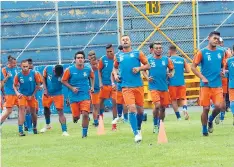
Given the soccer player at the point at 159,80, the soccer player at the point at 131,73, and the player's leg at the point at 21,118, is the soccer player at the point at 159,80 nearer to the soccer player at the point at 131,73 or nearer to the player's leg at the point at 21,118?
the soccer player at the point at 131,73

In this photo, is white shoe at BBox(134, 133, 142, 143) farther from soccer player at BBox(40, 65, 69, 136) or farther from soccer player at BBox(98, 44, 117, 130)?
soccer player at BBox(98, 44, 117, 130)

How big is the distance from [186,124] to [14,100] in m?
4.75

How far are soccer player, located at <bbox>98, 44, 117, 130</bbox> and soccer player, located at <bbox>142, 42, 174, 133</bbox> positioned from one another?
305cm

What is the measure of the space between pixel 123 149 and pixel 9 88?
9010 mm

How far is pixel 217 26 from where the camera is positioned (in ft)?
118

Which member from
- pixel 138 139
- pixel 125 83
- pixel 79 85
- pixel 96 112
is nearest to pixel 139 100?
pixel 125 83

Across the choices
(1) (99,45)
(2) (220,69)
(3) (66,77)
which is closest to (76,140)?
(3) (66,77)

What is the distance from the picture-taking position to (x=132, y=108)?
18.5m

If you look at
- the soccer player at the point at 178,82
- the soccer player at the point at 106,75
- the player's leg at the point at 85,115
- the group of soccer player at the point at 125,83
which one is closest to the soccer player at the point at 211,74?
the group of soccer player at the point at 125,83

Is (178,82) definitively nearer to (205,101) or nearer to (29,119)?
(29,119)

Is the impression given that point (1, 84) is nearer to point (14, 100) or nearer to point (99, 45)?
point (14, 100)

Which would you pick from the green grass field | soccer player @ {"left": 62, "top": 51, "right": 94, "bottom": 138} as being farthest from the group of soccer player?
the green grass field

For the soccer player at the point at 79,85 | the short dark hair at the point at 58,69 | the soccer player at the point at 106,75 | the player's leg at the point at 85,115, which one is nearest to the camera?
the player's leg at the point at 85,115

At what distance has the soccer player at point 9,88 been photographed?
24750 mm
